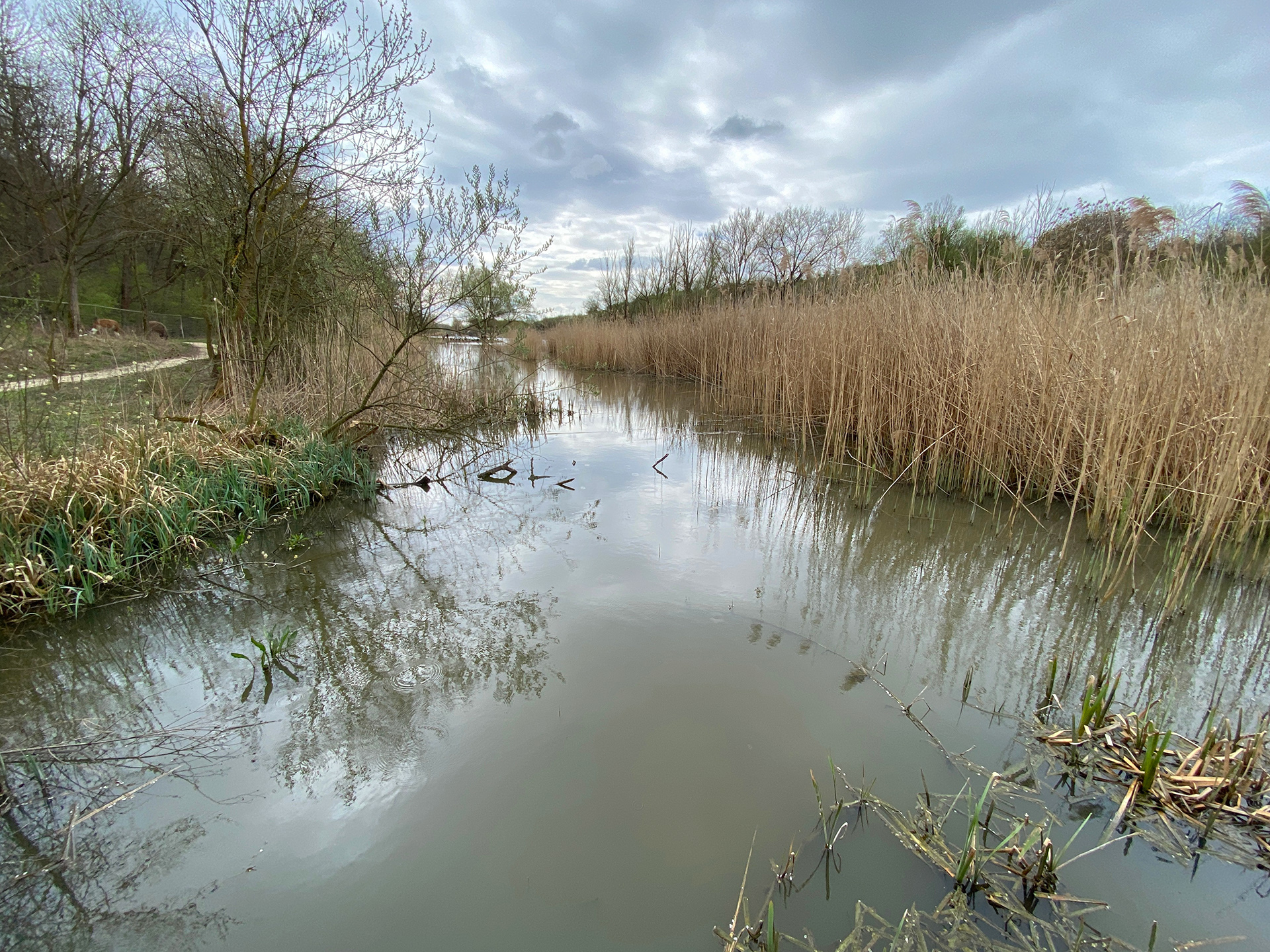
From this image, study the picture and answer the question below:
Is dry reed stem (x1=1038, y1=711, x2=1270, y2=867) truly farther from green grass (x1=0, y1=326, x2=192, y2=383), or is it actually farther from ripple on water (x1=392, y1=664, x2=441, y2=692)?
green grass (x1=0, y1=326, x2=192, y2=383)

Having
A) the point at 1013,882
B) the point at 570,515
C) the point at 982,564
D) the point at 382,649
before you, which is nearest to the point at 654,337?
the point at 570,515

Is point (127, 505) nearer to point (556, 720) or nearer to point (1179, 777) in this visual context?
point (556, 720)

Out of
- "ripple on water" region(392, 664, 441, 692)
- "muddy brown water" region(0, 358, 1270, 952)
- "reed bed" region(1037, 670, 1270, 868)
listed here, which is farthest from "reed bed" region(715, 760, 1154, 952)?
"ripple on water" region(392, 664, 441, 692)

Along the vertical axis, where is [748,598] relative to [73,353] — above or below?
below

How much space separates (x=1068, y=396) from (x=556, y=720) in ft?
11.6

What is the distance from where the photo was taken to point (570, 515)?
4.03 metres

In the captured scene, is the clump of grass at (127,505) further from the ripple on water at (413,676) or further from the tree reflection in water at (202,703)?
the ripple on water at (413,676)

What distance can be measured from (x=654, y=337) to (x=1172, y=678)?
11.4 metres

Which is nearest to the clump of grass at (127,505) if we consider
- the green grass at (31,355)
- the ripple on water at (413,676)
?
the green grass at (31,355)

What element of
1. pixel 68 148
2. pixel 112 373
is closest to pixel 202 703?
pixel 112 373

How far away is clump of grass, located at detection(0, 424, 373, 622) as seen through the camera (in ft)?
8.39

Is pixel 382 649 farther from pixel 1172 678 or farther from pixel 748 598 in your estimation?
pixel 1172 678

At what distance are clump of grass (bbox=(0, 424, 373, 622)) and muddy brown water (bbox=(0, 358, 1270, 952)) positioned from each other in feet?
0.75

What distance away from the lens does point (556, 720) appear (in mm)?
1864
